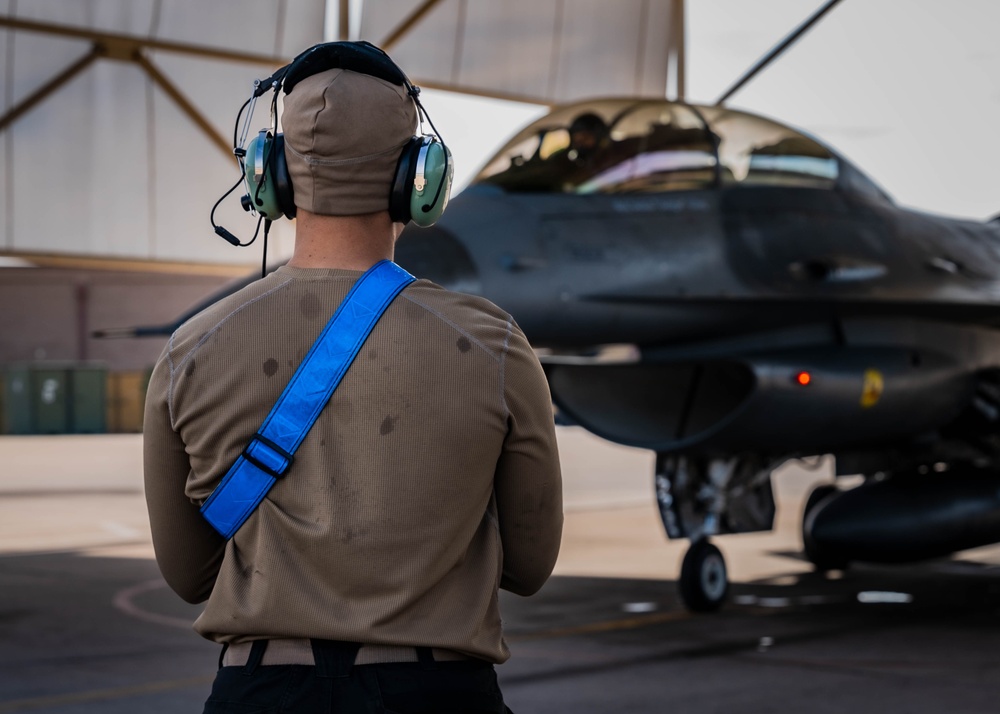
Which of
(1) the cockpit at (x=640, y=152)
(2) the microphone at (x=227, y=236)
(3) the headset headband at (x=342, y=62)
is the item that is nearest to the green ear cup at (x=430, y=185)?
(3) the headset headband at (x=342, y=62)

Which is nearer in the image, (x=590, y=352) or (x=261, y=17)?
(x=590, y=352)

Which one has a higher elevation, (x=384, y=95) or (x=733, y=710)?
(x=384, y=95)

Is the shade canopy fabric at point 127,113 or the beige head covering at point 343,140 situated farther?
the shade canopy fabric at point 127,113

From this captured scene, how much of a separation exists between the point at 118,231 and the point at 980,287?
12389 mm

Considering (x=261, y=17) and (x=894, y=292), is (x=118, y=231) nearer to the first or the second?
(x=261, y=17)

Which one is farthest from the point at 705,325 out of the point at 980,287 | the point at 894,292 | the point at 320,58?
the point at 320,58

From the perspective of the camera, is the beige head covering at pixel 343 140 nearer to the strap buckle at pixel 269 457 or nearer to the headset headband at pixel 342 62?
the headset headband at pixel 342 62

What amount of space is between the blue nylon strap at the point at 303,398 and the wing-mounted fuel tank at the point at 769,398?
5.08 m

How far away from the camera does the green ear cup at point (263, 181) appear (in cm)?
183

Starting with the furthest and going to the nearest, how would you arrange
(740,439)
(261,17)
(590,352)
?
(261,17) < (590,352) < (740,439)

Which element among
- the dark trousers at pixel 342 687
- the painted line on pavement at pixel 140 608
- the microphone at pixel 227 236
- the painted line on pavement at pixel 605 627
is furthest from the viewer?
the painted line on pavement at pixel 140 608

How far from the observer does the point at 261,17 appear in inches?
637

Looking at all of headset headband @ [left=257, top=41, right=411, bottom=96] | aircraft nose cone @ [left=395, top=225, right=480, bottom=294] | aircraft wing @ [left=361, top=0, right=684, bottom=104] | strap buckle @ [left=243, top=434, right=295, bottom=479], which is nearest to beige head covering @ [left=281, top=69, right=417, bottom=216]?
headset headband @ [left=257, top=41, right=411, bottom=96]

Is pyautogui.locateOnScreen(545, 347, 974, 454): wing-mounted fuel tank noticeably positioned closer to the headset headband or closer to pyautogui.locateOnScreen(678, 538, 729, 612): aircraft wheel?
pyautogui.locateOnScreen(678, 538, 729, 612): aircraft wheel
